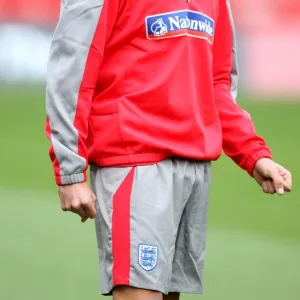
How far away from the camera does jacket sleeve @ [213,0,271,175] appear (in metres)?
3.25

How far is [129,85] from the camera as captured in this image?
2953 mm

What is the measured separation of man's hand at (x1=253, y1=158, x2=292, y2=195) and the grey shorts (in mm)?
239

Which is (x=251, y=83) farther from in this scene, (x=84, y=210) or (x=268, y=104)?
(x=84, y=210)

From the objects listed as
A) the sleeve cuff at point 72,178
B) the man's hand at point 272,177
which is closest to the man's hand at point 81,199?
the sleeve cuff at point 72,178

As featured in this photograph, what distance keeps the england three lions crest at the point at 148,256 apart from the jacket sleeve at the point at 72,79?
255 millimetres

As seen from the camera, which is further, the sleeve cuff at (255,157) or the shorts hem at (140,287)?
the sleeve cuff at (255,157)

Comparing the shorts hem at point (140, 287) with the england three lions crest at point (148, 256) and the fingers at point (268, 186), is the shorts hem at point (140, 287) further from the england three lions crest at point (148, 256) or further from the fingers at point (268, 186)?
the fingers at point (268, 186)

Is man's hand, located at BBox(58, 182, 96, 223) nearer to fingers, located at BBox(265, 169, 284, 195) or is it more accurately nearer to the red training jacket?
the red training jacket

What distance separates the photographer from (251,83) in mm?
10578

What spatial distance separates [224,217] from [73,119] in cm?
342

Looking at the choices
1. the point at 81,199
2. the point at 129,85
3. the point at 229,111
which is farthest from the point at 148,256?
the point at 229,111

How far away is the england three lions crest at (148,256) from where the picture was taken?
289 centimetres

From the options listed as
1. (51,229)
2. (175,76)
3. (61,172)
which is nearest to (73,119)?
(61,172)

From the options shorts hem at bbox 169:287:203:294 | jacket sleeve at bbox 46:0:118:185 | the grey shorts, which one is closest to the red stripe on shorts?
the grey shorts
